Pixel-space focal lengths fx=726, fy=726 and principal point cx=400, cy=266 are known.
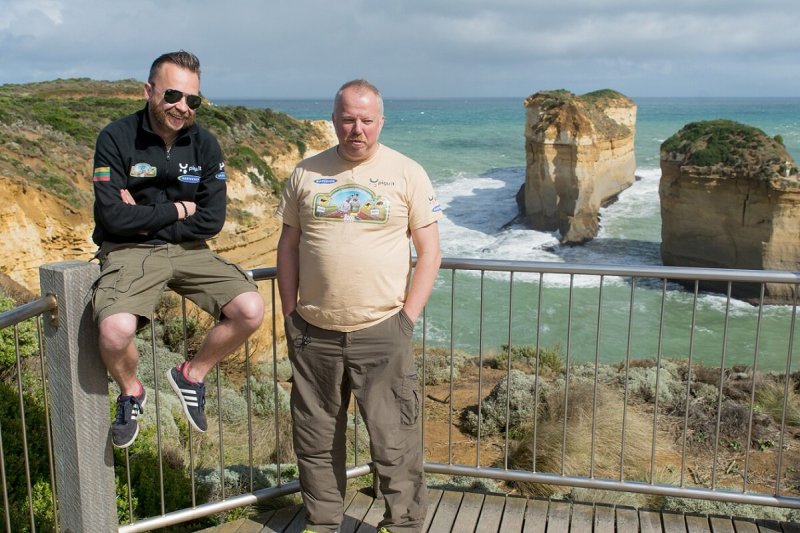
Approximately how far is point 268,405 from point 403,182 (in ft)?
20.7

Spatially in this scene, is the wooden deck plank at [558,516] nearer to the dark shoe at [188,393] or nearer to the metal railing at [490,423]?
the metal railing at [490,423]

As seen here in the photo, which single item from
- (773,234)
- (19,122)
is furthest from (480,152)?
(19,122)

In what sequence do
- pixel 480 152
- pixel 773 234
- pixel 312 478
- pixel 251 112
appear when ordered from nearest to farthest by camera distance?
pixel 312 478 → pixel 251 112 → pixel 773 234 → pixel 480 152

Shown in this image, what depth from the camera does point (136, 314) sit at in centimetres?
324

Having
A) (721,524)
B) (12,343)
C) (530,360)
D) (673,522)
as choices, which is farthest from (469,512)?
(530,360)

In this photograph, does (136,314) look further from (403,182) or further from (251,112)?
(251,112)

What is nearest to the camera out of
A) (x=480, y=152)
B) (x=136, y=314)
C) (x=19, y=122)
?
(x=136, y=314)

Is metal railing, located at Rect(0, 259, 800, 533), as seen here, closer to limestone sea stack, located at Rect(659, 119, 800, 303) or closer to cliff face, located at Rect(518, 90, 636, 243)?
limestone sea stack, located at Rect(659, 119, 800, 303)

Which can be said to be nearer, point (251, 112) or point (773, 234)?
point (251, 112)

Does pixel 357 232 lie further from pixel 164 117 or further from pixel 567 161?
pixel 567 161

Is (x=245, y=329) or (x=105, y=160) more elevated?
(x=105, y=160)

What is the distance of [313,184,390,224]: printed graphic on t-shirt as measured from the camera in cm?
339

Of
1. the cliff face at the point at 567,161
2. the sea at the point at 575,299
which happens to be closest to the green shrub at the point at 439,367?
the sea at the point at 575,299

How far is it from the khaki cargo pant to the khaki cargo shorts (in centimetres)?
36
